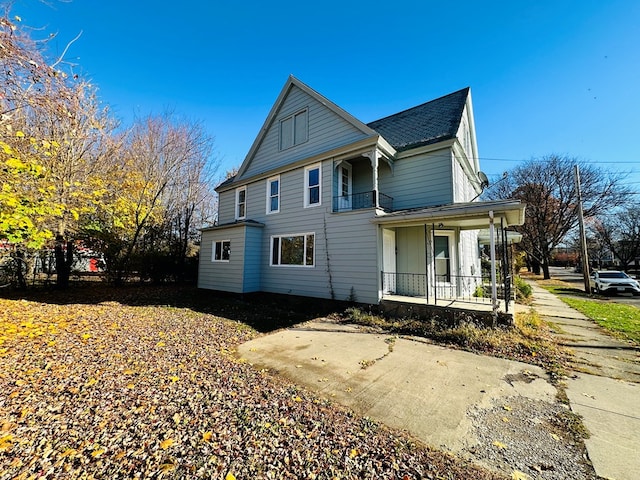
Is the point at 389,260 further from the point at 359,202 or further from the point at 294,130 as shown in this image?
the point at 294,130

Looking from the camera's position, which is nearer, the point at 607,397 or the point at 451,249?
the point at 607,397

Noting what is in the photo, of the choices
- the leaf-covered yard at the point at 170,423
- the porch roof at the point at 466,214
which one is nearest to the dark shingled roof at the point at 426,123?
the porch roof at the point at 466,214

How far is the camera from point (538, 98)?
10750 mm

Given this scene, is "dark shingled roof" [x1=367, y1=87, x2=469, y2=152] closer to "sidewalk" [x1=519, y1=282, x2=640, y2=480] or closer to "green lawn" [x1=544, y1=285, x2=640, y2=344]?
"sidewalk" [x1=519, y1=282, x2=640, y2=480]

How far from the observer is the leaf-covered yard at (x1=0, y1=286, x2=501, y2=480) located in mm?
2291

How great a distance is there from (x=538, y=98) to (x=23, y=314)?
19085 mm

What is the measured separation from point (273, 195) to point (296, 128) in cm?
323

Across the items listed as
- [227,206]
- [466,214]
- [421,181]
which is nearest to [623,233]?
[421,181]

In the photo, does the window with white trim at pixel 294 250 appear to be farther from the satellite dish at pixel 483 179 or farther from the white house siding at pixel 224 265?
the satellite dish at pixel 483 179

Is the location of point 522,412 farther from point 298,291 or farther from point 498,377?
point 298,291

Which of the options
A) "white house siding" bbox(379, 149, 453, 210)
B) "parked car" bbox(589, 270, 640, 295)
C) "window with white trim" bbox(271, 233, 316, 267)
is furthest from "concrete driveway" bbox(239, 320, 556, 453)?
"parked car" bbox(589, 270, 640, 295)

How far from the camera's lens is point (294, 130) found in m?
11.8

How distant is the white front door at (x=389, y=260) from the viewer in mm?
8914

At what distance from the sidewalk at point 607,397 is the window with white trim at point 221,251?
11451 mm
